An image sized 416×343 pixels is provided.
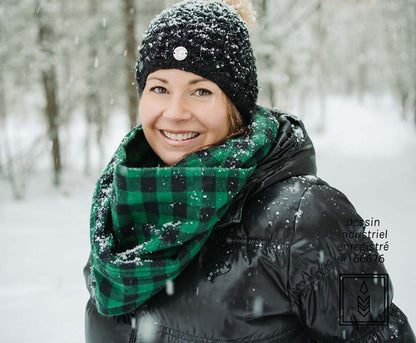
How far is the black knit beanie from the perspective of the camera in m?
1.56

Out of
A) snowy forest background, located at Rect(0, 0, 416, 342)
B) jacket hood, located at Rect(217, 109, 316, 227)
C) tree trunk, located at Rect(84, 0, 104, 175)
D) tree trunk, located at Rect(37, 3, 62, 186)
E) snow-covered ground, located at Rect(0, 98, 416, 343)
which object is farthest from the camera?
tree trunk, located at Rect(84, 0, 104, 175)

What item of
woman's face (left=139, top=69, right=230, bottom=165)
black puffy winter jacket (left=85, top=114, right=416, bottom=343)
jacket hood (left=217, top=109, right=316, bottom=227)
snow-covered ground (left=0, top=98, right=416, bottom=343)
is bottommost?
snow-covered ground (left=0, top=98, right=416, bottom=343)

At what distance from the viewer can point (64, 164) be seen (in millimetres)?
15203

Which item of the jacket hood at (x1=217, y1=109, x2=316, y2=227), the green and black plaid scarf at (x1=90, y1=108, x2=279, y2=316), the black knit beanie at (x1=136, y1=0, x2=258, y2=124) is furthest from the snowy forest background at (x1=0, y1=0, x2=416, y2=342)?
the jacket hood at (x1=217, y1=109, x2=316, y2=227)

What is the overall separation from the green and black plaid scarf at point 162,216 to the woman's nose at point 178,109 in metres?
0.18

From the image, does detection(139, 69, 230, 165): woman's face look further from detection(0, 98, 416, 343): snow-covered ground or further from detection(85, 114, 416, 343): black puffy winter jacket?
detection(0, 98, 416, 343): snow-covered ground

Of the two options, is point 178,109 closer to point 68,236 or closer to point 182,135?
point 182,135

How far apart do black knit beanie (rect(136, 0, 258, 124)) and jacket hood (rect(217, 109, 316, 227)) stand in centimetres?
30

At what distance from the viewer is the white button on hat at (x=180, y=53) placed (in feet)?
5.03

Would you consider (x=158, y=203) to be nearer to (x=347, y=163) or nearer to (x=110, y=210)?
(x=110, y=210)

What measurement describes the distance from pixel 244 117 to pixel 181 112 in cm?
37

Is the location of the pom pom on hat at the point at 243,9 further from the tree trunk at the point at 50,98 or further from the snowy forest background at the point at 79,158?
the tree trunk at the point at 50,98

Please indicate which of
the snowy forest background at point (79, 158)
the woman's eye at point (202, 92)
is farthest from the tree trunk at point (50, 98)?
the woman's eye at point (202, 92)

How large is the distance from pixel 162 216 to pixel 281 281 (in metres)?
0.53
